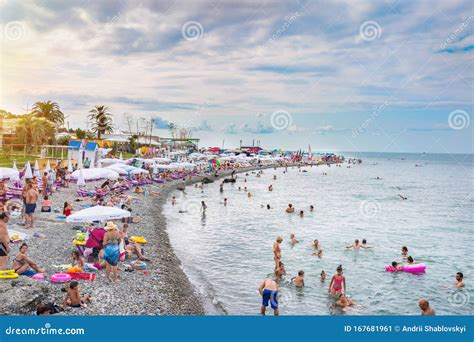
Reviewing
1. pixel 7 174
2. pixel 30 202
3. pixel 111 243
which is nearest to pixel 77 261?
pixel 111 243

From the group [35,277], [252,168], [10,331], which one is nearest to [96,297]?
[35,277]

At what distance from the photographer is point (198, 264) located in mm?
17391

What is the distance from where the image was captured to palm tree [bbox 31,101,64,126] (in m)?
64.4

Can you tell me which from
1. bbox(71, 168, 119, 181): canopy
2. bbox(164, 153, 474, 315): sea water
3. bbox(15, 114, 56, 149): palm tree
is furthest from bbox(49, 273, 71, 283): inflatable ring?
bbox(15, 114, 56, 149): palm tree

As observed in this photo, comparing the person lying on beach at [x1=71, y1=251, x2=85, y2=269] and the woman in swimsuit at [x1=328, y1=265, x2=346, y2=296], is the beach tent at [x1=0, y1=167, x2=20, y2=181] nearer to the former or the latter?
the person lying on beach at [x1=71, y1=251, x2=85, y2=269]

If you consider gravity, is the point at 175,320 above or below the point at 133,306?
above

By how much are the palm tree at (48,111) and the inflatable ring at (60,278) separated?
194 ft

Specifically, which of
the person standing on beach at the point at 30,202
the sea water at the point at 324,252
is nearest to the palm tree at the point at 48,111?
the sea water at the point at 324,252

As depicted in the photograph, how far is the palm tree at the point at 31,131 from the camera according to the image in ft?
166

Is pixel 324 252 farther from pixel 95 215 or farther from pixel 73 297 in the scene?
pixel 73 297

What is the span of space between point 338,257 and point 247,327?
42.4ft

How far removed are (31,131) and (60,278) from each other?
4605 cm

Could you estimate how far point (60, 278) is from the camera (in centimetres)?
1077

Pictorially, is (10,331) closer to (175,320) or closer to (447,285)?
(175,320)
